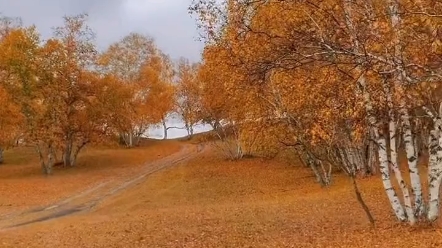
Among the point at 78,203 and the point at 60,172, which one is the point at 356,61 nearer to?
the point at 78,203

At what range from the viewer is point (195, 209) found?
80.5ft

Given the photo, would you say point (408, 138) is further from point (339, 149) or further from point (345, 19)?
point (339, 149)

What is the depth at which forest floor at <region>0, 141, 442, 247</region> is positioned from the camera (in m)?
14.9

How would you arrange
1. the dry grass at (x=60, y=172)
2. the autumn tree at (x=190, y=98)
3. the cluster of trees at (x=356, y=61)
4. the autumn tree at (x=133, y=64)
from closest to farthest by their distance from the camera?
the cluster of trees at (x=356, y=61) < the dry grass at (x=60, y=172) < the autumn tree at (x=190, y=98) < the autumn tree at (x=133, y=64)

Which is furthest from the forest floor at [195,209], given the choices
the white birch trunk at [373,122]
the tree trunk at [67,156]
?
the tree trunk at [67,156]

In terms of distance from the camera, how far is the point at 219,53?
50.9ft

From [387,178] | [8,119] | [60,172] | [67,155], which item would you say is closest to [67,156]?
[67,155]

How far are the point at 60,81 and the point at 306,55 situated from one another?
3668 cm

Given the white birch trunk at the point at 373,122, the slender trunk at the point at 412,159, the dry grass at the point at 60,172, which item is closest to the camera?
the white birch trunk at the point at 373,122

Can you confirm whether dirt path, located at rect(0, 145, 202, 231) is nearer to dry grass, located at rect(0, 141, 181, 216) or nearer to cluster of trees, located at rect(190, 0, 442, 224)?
dry grass, located at rect(0, 141, 181, 216)

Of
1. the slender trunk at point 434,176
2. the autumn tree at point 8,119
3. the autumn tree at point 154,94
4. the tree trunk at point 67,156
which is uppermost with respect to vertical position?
the autumn tree at point 154,94

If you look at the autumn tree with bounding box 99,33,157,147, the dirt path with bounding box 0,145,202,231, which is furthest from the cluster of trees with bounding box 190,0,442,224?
the autumn tree with bounding box 99,33,157,147

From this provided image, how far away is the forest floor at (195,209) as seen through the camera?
49.0ft

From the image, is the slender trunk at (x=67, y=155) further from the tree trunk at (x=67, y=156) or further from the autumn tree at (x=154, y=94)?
the autumn tree at (x=154, y=94)
